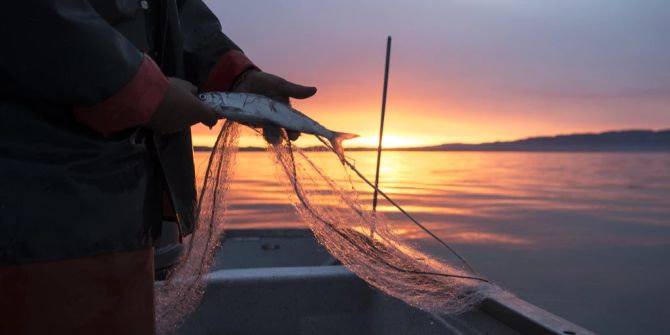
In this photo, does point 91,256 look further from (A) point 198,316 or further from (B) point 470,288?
(B) point 470,288

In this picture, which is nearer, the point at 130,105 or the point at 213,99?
the point at 130,105

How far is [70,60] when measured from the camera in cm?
121

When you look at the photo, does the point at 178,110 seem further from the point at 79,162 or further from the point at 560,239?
the point at 560,239

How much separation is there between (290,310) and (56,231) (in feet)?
6.81

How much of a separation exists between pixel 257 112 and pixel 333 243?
0.87m

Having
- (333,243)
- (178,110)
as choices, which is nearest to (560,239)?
(333,243)

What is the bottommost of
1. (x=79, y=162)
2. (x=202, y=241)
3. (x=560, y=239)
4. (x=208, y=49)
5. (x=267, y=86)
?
(x=560, y=239)

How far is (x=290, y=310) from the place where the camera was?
3.19m

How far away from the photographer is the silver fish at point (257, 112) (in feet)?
5.60

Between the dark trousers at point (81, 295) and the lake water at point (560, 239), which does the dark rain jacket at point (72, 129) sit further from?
the lake water at point (560, 239)

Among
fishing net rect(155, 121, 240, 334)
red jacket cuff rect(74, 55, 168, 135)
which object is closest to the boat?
fishing net rect(155, 121, 240, 334)

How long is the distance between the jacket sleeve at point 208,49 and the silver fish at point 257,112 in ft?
0.93

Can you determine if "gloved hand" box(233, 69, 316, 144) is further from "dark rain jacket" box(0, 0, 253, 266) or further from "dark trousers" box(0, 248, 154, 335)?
"dark trousers" box(0, 248, 154, 335)

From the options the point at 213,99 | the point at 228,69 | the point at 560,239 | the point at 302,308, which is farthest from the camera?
the point at 560,239
